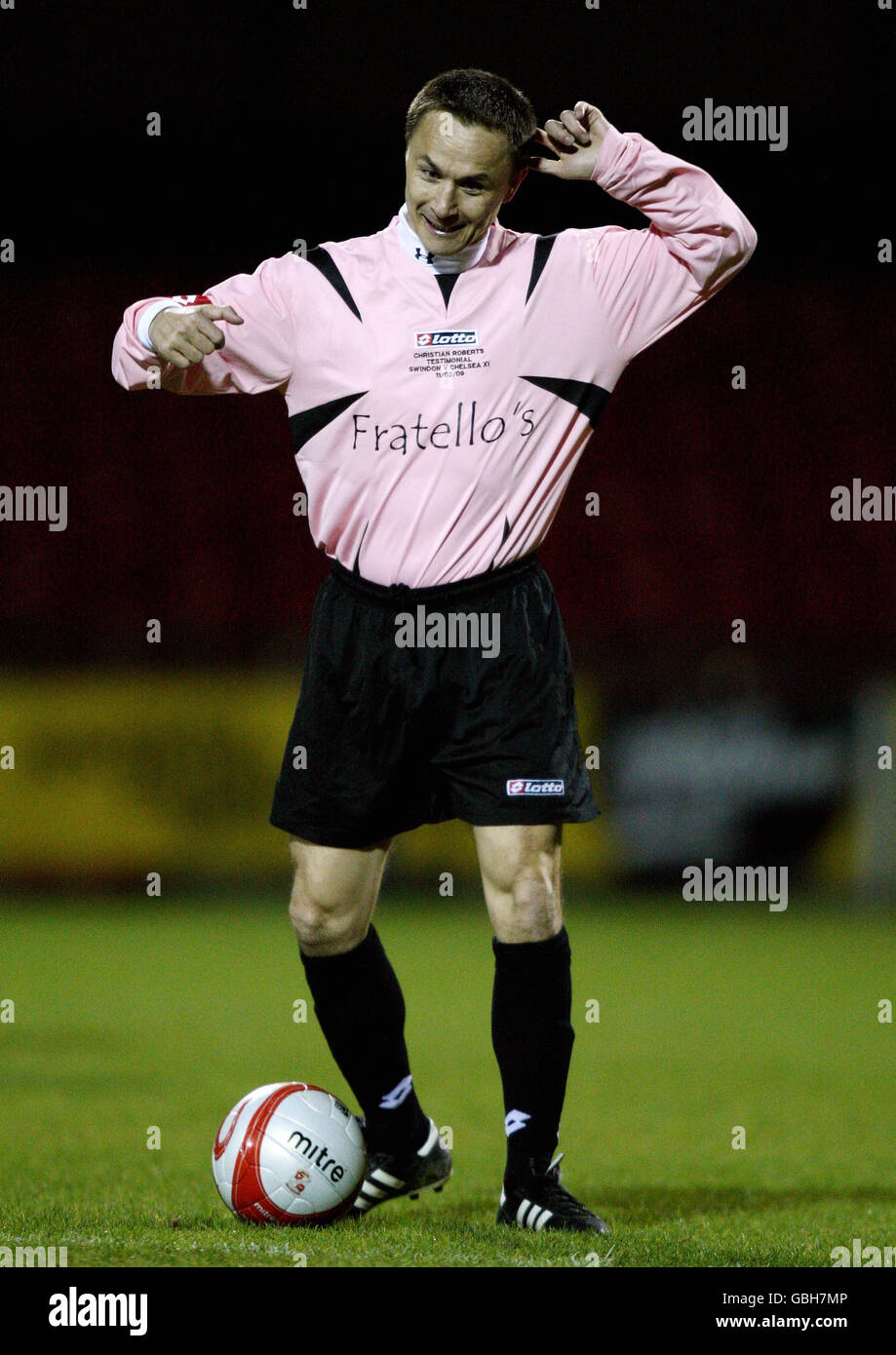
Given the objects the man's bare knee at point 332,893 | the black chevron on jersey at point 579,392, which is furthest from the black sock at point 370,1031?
the black chevron on jersey at point 579,392

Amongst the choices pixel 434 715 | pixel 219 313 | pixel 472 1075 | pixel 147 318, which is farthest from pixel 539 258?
pixel 472 1075

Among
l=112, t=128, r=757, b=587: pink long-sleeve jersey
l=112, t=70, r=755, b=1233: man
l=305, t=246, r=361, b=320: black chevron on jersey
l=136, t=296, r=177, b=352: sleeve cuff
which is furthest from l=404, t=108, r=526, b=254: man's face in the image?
l=136, t=296, r=177, b=352: sleeve cuff

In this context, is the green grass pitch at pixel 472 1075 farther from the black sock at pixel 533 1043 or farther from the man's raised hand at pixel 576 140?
the man's raised hand at pixel 576 140

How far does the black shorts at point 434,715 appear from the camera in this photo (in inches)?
162

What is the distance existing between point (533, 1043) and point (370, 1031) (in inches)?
18.6

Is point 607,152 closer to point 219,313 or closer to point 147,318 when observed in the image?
point 219,313

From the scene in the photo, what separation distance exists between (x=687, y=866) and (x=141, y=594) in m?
5.11

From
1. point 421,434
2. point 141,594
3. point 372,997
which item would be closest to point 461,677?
point 421,434

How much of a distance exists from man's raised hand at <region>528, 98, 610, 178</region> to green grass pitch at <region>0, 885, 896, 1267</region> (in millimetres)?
2388

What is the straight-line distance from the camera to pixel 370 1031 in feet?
14.5

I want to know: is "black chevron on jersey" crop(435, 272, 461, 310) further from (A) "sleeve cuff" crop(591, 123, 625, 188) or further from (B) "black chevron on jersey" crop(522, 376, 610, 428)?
(A) "sleeve cuff" crop(591, 123, 625, 188)

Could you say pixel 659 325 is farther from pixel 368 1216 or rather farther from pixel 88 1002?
pixel 88 1002

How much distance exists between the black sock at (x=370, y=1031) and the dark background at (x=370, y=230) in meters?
8.53

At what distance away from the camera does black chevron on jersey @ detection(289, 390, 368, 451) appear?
417 cm
